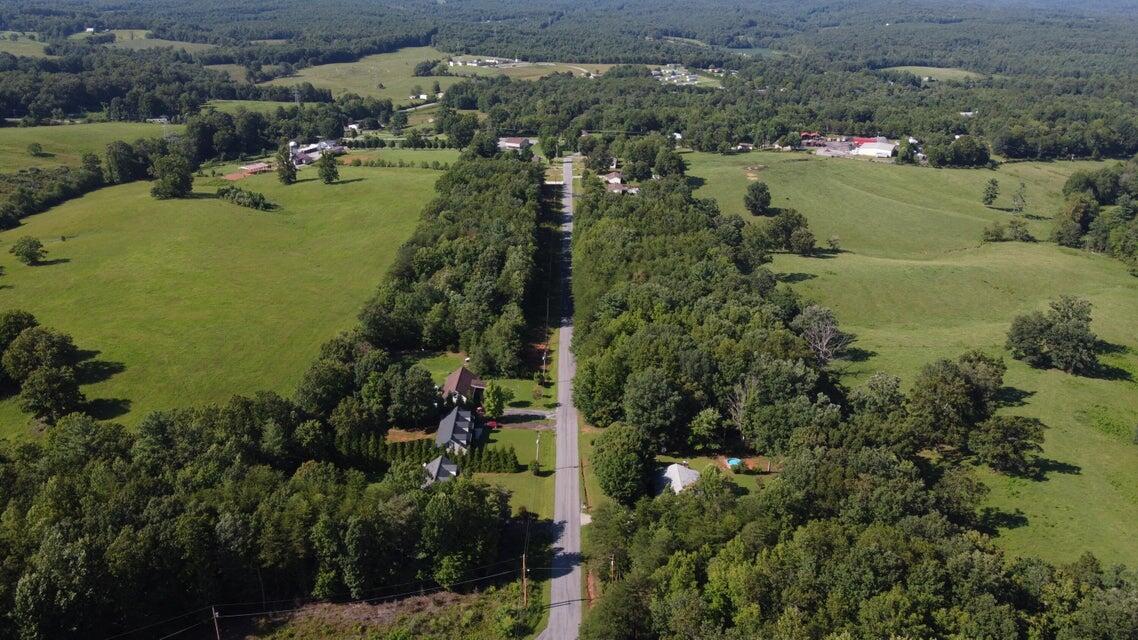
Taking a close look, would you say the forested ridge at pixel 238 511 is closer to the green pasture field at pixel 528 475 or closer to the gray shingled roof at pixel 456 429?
the green pasture field at pixel 528 475

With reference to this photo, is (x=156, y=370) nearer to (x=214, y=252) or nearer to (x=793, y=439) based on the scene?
(x=214, y=252)

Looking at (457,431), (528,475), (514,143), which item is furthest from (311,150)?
(528,475)

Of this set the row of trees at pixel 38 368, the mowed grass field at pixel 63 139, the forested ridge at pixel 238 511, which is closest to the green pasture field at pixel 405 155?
the mowed grass field at pixel 63 139

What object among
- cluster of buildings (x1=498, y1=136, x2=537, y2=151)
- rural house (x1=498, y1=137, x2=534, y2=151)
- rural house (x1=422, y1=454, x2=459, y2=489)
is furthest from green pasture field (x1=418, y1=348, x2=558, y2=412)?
rural house (x1=498, y1=137, x2=534, y2=151)

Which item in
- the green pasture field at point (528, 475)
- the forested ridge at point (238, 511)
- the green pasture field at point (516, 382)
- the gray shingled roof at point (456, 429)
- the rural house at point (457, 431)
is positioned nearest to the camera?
the forested ridge at point (238, 511)

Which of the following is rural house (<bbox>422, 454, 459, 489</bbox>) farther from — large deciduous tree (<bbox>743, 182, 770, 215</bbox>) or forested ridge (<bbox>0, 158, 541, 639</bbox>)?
large deciduous tree (<bbox>743, 182, 770, 215</bbox>)

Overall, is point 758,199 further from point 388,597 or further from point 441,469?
point 388,597

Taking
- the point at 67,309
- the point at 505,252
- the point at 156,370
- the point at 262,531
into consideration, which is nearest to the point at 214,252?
the point at 67,309
